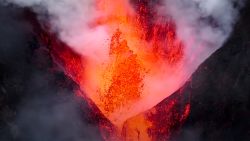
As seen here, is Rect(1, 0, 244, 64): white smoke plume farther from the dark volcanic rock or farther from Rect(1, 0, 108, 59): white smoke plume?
the dark volcanic rock

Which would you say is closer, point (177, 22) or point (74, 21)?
point (74, 21)

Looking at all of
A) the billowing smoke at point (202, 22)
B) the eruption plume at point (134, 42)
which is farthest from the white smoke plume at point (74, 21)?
the billowing smoke at point (202, 22)

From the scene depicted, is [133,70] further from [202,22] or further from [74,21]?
[202,22]

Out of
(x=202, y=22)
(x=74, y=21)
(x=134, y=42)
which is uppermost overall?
(x=202, y=22)

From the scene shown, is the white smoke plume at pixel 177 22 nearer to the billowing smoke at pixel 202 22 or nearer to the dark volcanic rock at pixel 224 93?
the billowing smoke at pixel 202 22

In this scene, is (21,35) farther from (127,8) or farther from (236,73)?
(236,73)

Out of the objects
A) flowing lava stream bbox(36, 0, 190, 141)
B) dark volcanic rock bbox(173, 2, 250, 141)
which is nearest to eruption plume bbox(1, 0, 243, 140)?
flowing lava stream bbox(36, 0, 190, 141)

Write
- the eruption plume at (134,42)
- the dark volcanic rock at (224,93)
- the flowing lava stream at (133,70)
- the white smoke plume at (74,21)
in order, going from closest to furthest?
the white smoke plume at (74,21)
the dark volcanic rock at (224,93)
the eruption plume at (134,42)
the flowing lava stream at (133,70)

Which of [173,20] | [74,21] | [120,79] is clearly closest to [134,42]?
[120,79]
